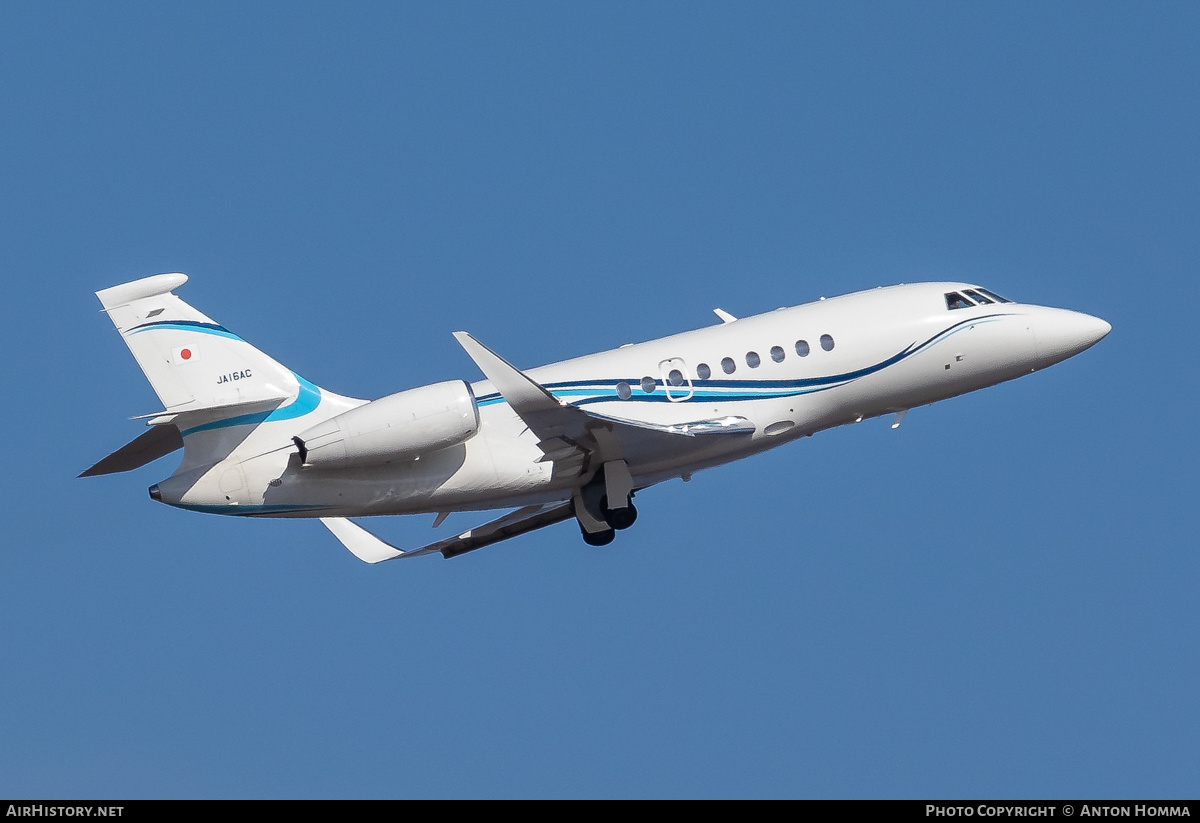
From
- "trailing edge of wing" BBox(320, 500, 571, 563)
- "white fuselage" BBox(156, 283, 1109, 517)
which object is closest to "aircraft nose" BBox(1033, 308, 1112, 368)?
"white fuselage" BBox(156, 283, 1109, 517)

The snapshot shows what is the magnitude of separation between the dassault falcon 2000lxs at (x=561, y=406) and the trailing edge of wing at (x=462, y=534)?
0.07 meters

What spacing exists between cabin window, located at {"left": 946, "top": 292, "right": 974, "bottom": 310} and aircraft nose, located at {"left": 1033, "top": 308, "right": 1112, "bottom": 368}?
1.30 metres

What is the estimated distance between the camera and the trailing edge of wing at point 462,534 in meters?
28.7

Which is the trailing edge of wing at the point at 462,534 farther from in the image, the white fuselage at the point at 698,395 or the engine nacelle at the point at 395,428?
the engine nacelle at the point at 395,428

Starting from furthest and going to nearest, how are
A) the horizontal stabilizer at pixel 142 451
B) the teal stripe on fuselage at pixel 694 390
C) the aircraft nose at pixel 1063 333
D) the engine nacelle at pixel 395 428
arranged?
the aircraft nose at pixel 1063 333
the teal stripe on fuselage at pixel 694 390
the horizontal stabilizer at pixel 142 451
the engine nacelle at pixel 395 428

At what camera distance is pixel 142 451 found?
24.9 metres

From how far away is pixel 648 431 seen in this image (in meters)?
25.5

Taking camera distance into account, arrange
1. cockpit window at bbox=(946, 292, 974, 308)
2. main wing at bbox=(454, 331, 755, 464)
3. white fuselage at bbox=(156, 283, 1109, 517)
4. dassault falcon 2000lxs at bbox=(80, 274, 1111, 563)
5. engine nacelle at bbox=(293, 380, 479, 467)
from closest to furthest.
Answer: main wing at bbox=(454, 331, 755, 464), engine nacelle at bbox=(293, 380, 479, 467), dassault falcon 2000lxs at bbox=(80, 274, 1111, 563), white fuselage at bbox=(156, 283, 1109, 517), cockpit window at bbox=(946, 292, 974, 308)

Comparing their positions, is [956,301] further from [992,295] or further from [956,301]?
[992,295]

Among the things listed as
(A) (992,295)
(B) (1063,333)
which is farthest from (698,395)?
(B) (1063,333)

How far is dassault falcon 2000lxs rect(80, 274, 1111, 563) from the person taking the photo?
24672mm

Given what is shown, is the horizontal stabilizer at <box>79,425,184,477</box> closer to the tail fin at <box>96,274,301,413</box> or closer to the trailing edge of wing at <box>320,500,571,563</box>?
the tail fin at <box>96,274,301,413</box>

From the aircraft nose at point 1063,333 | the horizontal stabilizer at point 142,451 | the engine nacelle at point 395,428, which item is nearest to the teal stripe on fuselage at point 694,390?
the engine nacelle at point 395,428

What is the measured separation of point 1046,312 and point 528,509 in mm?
10251
